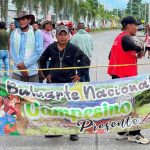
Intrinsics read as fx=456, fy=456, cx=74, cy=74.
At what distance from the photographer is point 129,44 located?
19.6 feet

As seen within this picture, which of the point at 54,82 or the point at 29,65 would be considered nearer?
the point at 54,82

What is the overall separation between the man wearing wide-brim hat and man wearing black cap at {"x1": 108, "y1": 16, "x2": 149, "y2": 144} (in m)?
1.22

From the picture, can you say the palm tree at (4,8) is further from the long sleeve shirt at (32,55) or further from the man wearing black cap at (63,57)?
the man wearing black cap at (63,57)

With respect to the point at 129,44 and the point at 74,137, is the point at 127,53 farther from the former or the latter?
the point at 74,137

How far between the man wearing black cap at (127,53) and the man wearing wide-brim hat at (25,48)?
1218 millimetres

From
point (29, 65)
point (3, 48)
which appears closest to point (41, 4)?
point (3, 48)

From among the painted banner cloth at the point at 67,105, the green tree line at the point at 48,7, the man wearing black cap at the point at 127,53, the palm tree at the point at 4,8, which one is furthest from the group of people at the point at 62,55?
the palm tree at the point at 4,8

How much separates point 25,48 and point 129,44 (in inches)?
62.9

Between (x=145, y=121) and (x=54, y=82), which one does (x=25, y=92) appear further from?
(x=145, y=121)

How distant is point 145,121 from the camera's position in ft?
19.8

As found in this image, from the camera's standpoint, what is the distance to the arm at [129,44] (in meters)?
5.98

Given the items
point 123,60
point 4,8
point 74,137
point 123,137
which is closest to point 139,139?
point 123,137

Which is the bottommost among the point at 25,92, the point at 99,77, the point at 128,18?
the point at 99,77

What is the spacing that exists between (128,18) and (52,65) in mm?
1224
